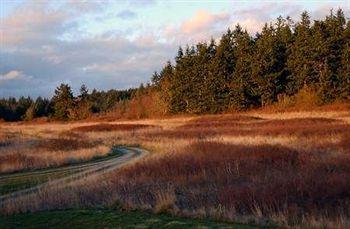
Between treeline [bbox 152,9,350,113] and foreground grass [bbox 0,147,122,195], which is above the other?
treeline [bbox 152,9,350,113]

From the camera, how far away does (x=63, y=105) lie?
115m

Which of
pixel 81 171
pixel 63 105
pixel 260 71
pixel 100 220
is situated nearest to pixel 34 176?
pixel 81 171

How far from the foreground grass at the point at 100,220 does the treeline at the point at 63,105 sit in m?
99.6

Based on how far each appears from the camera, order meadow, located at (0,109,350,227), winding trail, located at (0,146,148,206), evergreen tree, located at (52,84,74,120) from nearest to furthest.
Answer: meadow, located at (0,109,350,227) < winding trail, located at (0,146,148,206) < evergreen tree, located at (52,84,74,120)

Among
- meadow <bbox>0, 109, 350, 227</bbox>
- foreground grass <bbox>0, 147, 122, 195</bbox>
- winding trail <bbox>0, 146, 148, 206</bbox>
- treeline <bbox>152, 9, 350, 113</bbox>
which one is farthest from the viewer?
treeline <bbox>152, 9, 350, 113</bbox>

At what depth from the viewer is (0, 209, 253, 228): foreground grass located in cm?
1188

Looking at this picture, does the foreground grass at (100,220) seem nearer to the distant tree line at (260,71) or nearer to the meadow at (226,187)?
the meadow at (226,187)

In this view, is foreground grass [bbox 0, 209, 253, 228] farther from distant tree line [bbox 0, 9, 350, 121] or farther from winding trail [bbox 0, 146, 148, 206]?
distant tree line [bbox 0, 9, 350, 121]

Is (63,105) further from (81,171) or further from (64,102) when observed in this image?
(81,171)

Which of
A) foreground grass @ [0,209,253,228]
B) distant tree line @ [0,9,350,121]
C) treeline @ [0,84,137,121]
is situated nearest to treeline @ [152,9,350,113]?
distant tree line @ [0,9,350,121]

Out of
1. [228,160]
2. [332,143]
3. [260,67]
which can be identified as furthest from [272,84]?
[228,160]

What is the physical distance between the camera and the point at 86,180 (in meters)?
20.5

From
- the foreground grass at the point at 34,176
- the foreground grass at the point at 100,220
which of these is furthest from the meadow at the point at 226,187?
the foreground grass at the point at 34,176

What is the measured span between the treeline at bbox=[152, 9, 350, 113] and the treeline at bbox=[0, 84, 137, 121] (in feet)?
88.3
